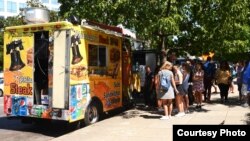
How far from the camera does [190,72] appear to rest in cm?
1384

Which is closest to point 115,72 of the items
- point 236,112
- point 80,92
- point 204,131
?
point 80,92

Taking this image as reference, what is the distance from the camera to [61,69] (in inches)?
414

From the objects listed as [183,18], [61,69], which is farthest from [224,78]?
[61,69]

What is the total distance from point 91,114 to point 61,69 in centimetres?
182

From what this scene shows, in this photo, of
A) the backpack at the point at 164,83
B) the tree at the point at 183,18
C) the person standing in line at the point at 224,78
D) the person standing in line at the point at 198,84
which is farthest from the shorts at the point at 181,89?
the person standing in line at the point at 224,78

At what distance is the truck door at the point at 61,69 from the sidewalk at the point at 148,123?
0.84 meters

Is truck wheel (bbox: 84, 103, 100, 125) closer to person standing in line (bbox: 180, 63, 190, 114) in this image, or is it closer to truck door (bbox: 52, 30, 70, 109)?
truck door (bbox: 52, 30, 70, 109)

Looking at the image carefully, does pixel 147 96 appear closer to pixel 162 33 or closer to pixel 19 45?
pixel 162 33

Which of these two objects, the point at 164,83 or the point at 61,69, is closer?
the point at 61,69

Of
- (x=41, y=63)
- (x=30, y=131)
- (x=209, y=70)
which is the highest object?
(x=41, y=63)

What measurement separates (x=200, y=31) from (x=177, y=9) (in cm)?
173

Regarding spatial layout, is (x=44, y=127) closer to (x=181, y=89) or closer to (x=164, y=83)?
(x=164, y=83)

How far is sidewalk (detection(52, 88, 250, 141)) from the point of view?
9.76m

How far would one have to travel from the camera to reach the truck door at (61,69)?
10.4 meters
